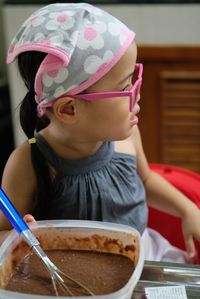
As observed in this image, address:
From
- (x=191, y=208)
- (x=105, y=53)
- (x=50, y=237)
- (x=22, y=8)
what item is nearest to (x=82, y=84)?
(x=105, y=53)

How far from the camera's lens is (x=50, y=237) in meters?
0.59

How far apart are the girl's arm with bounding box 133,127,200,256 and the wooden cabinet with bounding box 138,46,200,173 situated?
1.79 feet

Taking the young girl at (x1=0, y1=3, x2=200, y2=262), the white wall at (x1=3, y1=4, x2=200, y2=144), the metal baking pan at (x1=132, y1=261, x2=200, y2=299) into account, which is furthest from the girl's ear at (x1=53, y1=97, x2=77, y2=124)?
the white wall at (x1=3, y1=4, x2=200, y2=144)

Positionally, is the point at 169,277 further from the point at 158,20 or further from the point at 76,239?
the point at 158,20

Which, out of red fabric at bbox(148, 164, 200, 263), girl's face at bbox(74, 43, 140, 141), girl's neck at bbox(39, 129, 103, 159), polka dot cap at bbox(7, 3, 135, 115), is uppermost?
polka dot cap at bbox(7, 3, 135, 115)

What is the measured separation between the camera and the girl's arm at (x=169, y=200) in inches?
34.0

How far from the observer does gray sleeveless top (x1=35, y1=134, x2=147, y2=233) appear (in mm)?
750

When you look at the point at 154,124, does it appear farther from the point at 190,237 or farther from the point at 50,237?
the point at 50,237

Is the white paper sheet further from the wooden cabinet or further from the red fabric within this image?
the wooden cabinet

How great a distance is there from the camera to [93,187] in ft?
2.49

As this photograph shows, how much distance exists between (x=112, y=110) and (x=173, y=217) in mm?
469

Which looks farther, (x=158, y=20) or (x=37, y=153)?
(x=158, y=20)

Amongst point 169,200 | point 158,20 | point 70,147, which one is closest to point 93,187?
point 70,147

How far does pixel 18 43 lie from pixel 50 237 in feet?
0.88
